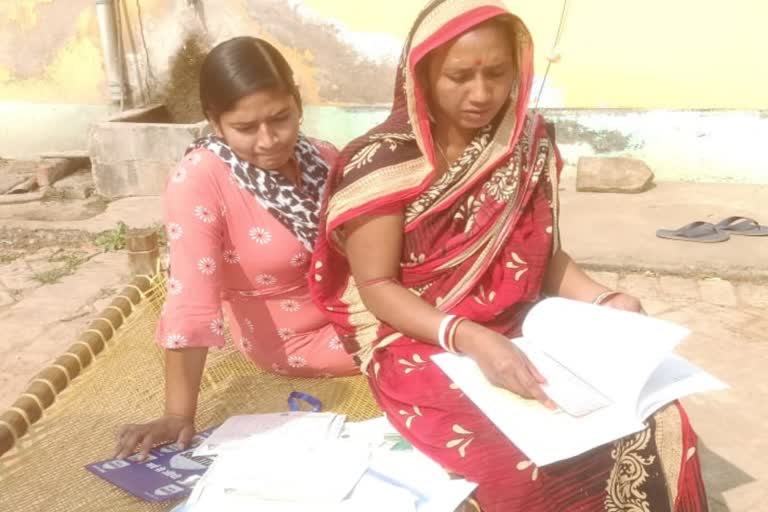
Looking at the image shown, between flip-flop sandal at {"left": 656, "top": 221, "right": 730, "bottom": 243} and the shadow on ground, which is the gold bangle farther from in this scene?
flip-flop sandal at {"left": 656, "top": 221, "right": 730, "bottom": 243}

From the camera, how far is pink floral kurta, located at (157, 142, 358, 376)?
192 centimetres

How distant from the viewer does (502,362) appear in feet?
5.28

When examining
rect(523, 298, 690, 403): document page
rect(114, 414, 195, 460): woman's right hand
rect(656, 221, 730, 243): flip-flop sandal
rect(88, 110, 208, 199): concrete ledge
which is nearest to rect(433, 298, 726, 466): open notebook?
rect(523, 298, 690, 403): document page

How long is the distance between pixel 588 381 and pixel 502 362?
18cm

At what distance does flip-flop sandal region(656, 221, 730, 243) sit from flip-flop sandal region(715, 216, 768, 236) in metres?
0.07

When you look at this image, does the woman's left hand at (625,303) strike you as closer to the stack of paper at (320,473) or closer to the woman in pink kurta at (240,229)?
the stack of paper at (320,473)

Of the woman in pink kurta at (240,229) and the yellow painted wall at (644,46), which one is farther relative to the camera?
the yellow painted wall at (644,46)

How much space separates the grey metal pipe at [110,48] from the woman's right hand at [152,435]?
5.42 meters

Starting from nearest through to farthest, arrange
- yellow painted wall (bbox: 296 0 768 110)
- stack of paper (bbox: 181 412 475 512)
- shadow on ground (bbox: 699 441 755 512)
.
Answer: stack of paper (bbox: 181 412 475 512)
shadow on ground (bbox: 699 441 755 512)
yellow painted wall (bbox: 296 0 768 110)

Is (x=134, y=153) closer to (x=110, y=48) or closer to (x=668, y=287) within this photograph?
(x=110, y=48)

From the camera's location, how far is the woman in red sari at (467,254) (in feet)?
5.21

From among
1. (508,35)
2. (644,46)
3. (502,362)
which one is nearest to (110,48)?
(644,46)

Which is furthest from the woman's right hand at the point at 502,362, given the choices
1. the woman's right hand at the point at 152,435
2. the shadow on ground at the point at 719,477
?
the shadow on ground at the point at 719,477

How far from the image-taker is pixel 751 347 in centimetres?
348
